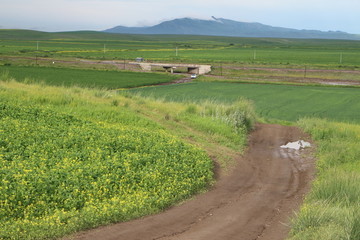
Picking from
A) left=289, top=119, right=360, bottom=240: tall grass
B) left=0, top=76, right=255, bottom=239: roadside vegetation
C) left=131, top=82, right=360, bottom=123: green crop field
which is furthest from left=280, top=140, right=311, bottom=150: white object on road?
left=131, top=82, right=360, bottom=123: green crop field

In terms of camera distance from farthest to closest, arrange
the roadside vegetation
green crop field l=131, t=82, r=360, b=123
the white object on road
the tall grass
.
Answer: green crop field l=131, t=82, r=360, b=123 → the white object on road → the roadside vegetation → the tall grass

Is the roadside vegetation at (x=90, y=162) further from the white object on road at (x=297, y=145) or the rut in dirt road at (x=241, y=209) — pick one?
the white object on road at (x=297, y=145)

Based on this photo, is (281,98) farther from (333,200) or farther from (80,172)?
(80,172)

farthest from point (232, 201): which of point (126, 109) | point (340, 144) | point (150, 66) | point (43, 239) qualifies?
point (150, 66)

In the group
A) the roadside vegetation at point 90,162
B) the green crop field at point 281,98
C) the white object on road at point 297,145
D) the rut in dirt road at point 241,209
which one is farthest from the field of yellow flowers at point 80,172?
the green crop field at point 281,98

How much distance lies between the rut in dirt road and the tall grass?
57cm

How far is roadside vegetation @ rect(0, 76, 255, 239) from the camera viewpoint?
34.1 feet

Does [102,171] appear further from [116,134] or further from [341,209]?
[341,209]

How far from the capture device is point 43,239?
933cm

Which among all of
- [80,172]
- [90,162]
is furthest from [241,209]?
[90,162]

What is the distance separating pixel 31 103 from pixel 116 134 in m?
6.67

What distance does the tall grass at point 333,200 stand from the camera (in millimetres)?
9125

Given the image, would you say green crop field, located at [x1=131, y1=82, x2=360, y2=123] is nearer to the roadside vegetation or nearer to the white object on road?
the white object on road

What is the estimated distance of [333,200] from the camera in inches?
460
